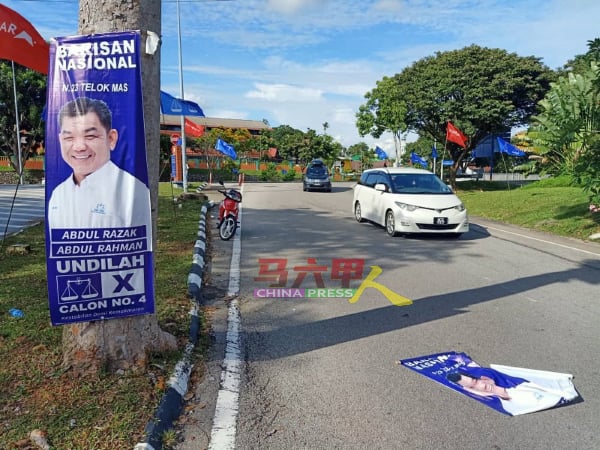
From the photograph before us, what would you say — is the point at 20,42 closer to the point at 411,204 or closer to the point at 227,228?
the point at 227,228

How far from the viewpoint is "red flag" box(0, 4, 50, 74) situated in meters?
7.23

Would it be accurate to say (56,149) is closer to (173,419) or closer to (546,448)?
(173,419)

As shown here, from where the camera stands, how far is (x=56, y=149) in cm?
359

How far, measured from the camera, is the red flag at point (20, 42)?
723 centimetres

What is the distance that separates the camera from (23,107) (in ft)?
105

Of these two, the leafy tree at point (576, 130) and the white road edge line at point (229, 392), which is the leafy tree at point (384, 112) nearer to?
the leafy tree at point (576, 130)

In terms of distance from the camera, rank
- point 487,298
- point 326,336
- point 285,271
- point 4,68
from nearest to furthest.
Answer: point 326,336 < point 487,298 < point 285,271 < point 4,68

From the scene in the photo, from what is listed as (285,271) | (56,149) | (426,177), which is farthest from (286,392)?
(426,177)

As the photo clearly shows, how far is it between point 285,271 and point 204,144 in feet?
136

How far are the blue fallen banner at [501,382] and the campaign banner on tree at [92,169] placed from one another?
2682 millimetres

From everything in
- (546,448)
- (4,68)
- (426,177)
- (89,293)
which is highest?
(4,68)
